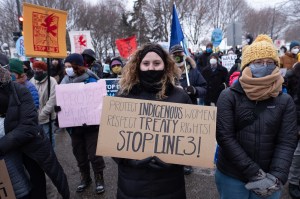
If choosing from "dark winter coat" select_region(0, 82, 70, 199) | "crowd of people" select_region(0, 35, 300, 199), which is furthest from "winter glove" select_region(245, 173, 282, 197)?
"dark winter coat" select_region(0, 82, 70, 199)

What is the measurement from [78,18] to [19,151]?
3031cm

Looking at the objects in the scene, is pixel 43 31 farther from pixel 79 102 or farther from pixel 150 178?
pixel 150 178

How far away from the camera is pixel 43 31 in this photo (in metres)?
3.55

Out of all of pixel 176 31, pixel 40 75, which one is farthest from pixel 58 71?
pixel 176 31

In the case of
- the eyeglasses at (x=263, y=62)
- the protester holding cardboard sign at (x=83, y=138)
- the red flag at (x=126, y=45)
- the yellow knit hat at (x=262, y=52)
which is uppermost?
the red flag at (x=126, y=45)

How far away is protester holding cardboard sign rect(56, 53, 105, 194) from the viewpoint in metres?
3.83

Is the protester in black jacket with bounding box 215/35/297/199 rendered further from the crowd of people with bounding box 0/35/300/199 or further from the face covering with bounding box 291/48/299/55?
the face covering with bounding box 291/48/299/55

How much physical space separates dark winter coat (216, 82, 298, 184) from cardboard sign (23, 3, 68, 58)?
2.46 meters

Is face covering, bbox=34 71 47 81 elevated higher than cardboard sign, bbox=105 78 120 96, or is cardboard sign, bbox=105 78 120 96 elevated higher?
face covering, bbox=34 71 47 81

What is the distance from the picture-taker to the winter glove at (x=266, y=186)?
2.00 m

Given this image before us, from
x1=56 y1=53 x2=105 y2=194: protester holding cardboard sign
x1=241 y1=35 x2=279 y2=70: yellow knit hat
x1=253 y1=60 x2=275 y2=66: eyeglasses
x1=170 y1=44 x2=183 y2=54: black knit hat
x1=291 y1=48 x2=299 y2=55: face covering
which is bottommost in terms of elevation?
x1=56 y1=53 x2=105 y2=194: protester holding cardboard sign

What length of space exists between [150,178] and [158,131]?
368 millimetres

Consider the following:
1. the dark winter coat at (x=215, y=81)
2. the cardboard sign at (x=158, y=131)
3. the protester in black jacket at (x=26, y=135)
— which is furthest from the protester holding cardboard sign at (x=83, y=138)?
the dark winter coat at (x=215, y=81)

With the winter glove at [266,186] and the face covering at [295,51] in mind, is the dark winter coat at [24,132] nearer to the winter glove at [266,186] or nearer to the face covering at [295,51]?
the winter glove at [266,186]
